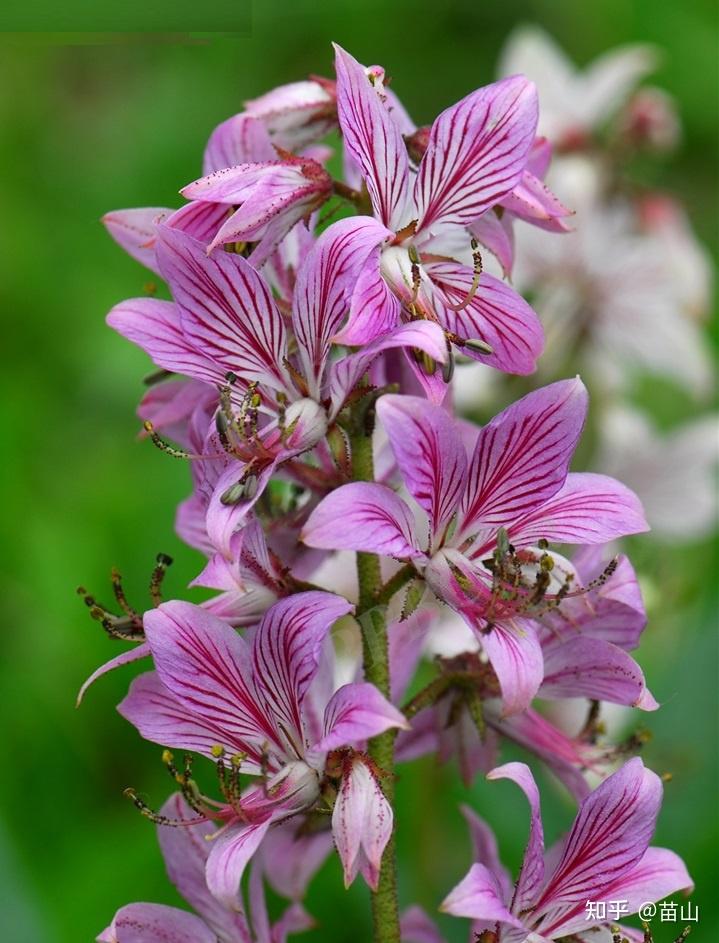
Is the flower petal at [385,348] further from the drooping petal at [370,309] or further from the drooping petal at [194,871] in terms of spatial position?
the drooping petal at [194,871]

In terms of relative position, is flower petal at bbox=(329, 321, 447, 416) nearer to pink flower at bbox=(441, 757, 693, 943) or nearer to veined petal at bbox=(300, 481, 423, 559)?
veined petal at bbox=(300, 481, 423, 559)

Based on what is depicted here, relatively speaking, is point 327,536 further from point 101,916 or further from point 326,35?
point 326,35

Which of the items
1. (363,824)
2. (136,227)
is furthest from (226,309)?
(363,824)

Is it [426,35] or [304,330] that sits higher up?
[426,35]

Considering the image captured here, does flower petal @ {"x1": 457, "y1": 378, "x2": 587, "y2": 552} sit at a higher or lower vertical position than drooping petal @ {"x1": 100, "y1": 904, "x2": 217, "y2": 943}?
higher

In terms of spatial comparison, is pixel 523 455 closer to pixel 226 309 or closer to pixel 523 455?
pixel 523 455

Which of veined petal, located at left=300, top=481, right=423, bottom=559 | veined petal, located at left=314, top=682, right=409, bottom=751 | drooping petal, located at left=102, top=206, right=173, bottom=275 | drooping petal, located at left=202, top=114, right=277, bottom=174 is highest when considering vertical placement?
drooping petal, located at left=202, top=114, right=277, bottom=174

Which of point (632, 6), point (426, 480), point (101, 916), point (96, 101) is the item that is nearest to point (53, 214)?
point (96, 101)

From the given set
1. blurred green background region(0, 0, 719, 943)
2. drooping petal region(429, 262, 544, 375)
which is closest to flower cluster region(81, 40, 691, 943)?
drooping petal region(429, 262, 544, 375)
